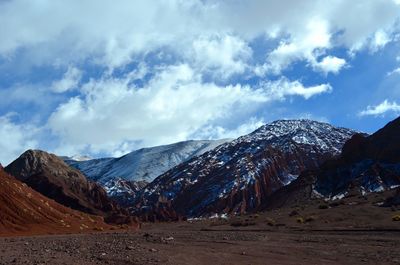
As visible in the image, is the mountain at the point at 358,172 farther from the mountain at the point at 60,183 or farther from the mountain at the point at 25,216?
the mountain at the point at 25,216

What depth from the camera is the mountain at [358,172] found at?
95938 mm

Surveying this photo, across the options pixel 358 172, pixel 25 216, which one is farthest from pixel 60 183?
pixel 25 216

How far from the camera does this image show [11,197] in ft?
191

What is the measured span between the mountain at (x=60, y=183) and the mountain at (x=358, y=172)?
41269mm

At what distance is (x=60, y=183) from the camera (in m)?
131

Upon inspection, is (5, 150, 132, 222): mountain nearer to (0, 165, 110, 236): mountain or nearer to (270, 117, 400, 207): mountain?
(0, 165, 110, 236): mountain

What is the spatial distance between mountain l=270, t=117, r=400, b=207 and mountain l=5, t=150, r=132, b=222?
41.3 meters

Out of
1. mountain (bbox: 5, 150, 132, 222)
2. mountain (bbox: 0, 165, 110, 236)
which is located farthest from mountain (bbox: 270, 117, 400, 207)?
mountain (bbox: 0, 165, 110, 236)

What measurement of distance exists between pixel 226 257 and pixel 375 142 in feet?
317

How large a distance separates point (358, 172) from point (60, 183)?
7140 cm

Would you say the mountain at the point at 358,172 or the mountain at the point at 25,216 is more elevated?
the mountain at the point at 358,172

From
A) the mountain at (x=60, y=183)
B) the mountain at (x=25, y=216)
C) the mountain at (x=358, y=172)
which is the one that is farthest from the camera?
the mountain at (x=60, y=183)

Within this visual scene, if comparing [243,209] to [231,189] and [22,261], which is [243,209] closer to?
[231,189]

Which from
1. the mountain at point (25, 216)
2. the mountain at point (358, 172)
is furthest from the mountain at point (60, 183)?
→ the mountain at point (358, 172)
